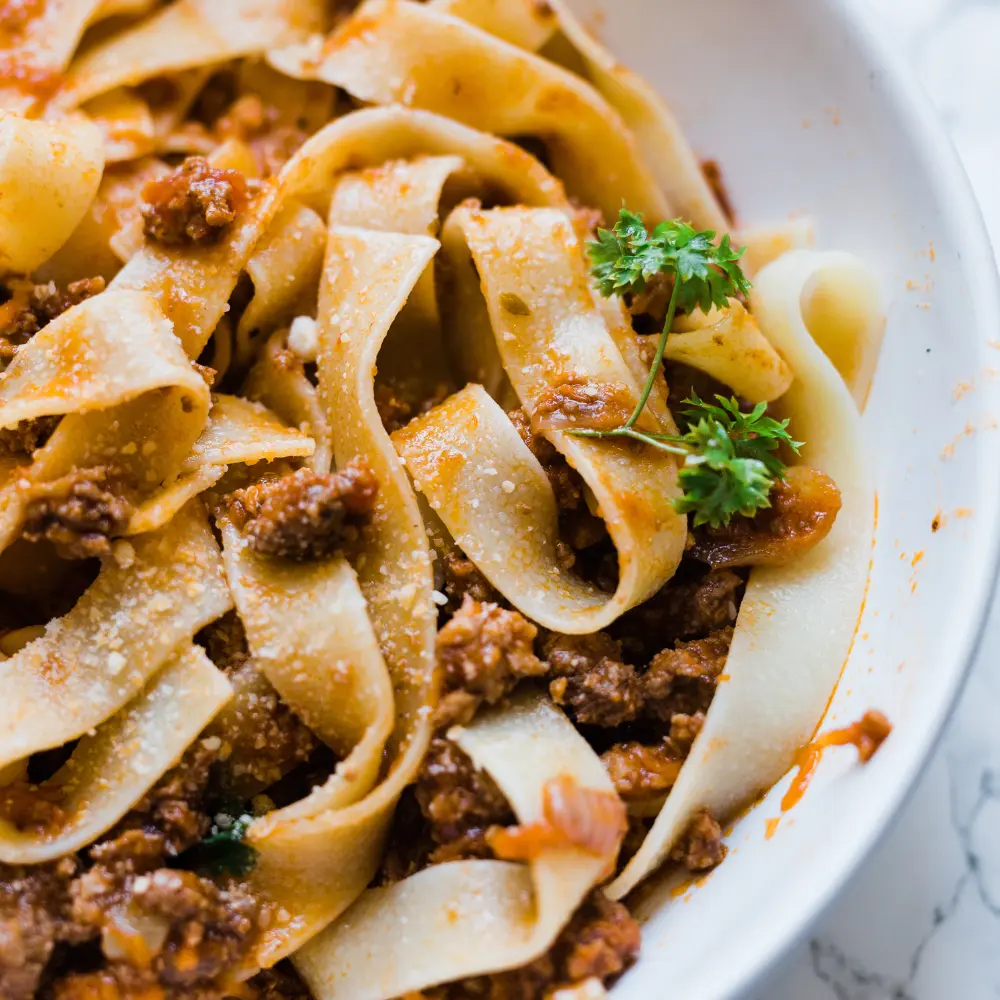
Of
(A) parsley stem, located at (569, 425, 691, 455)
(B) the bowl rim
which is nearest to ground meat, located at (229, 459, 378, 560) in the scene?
(A) parsley stem, located at (569, 425, 691, 455)

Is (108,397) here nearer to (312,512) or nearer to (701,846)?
(312,512)

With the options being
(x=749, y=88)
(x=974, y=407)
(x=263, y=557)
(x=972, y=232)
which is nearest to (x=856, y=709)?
(x=974, y=407)

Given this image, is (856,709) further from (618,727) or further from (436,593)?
(436,593)


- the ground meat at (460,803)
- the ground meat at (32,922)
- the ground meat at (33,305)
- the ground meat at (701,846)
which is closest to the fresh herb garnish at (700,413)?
the ground meat at (701,846)

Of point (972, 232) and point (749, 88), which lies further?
point (749, 88)

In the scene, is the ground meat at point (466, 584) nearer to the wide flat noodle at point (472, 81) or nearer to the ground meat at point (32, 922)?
the ground meat at point (32, 922)

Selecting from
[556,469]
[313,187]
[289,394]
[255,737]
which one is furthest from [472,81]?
[255,737]
